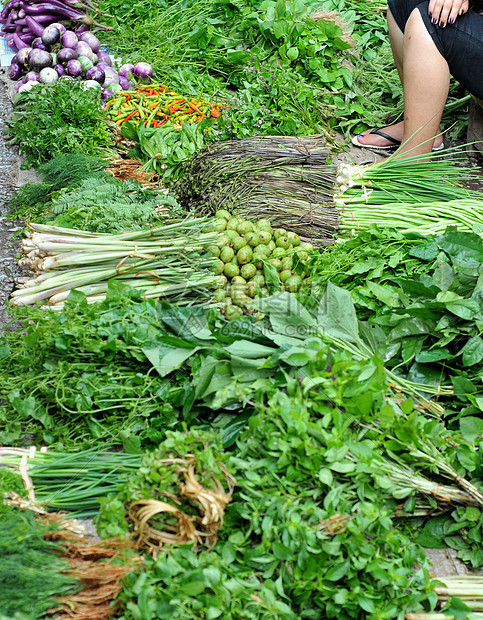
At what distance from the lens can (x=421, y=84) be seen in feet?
10.5

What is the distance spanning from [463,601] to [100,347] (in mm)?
1411

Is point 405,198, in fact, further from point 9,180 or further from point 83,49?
point 83,49

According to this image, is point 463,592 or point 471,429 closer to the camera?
point 463,592

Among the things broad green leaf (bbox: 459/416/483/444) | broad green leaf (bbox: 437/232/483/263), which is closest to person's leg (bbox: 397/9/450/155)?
broad green leaf (bbox: 437/232/483/263)

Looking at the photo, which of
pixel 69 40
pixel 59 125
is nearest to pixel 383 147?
pixel 59 125

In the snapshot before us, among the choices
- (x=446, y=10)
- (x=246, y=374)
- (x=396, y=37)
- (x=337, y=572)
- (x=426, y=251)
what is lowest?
(x=337, y=572)

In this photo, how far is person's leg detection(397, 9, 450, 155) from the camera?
10.3 feet

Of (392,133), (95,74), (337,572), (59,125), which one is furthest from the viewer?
(95,74)

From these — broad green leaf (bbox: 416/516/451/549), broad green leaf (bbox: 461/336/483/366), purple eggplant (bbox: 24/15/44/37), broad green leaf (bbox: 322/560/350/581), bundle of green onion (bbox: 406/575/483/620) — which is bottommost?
bundle of green onion (bbox: 406/575/483/620)

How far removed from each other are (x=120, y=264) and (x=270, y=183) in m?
1.05

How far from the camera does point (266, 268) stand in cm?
249

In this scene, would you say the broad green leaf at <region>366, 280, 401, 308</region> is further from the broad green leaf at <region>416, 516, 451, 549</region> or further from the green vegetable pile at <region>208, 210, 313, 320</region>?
the broad green leaf at <region>416, 516, 451, 549</region>

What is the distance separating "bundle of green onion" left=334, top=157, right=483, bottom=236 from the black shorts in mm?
537

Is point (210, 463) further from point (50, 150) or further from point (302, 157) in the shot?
point (50, 150)
